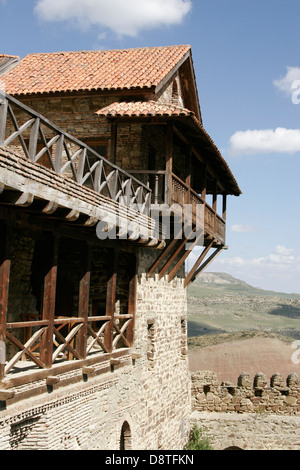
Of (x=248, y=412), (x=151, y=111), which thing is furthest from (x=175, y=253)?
(x=248, y=412)

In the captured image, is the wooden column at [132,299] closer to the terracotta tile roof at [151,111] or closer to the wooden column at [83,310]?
the wooden column at [83,310]

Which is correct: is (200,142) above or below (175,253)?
above

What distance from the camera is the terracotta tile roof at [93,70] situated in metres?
14.5

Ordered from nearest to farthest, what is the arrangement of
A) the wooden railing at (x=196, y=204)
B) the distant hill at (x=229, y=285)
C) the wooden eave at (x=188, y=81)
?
the wooden railing at (x=196, y=204) → the wooden eave at (x=188, y=81) → the distant hill at (x=229, y=285)

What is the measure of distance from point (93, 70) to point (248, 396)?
12.1 metres

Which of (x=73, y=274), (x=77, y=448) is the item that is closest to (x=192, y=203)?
(x=73, y=274)

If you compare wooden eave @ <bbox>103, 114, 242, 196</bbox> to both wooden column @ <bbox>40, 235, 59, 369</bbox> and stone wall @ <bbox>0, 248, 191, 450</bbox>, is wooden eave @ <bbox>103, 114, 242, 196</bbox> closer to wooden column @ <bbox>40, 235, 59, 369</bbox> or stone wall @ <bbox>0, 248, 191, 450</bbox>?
stone wall @ <bbox>0, 248, 191, 450</bbox>

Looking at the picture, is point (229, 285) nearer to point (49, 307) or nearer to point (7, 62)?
point (7, 62)

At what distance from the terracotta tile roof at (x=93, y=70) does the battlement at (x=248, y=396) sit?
406 inches

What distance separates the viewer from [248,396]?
19016 mm

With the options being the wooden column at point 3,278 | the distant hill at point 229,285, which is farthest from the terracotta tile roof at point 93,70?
the distant hill at point 229,285

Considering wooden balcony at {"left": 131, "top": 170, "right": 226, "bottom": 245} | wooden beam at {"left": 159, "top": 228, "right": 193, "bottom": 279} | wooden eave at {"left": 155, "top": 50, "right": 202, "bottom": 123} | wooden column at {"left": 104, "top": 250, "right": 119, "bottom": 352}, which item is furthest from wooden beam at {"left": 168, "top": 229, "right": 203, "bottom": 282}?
wooden eave at {"left": 155, "top": 50, "right": 202, "bottom": 123}

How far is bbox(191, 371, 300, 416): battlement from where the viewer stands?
18891mm

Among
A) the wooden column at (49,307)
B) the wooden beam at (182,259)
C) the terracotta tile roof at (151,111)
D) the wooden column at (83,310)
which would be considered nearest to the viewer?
the wooden column at (49,307)
